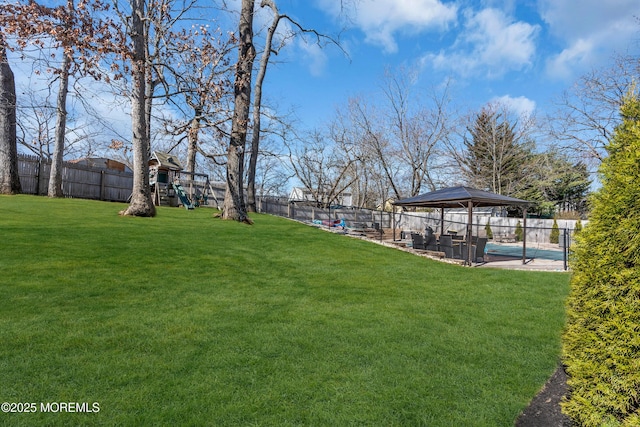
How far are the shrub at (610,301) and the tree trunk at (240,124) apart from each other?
34.0 feet

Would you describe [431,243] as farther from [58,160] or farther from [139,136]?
[58,160]

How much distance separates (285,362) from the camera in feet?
9.30

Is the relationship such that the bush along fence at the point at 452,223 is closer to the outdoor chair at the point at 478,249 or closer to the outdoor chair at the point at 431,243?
the outdoor chair at the point at 431,243

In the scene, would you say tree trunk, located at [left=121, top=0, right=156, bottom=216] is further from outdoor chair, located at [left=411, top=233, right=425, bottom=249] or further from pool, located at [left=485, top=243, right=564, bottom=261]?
pool, located at [left=485, top=243, right=564, bottom=261]

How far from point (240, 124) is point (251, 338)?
915 cm

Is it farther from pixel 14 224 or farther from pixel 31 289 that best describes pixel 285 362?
pixel 14 224

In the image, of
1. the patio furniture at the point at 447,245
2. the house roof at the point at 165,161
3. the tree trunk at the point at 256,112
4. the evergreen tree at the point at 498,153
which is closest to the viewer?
the patio furniture at the point at 447,245

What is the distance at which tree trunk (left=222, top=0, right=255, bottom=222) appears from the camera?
11430 mm

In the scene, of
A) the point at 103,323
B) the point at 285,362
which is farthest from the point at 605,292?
the point at 103,323

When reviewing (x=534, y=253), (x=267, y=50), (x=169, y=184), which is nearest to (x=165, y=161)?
(x=169, y=184)

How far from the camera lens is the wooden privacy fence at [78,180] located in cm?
1448

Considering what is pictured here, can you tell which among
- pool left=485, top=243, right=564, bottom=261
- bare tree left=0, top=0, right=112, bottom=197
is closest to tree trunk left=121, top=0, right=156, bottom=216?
bare tree left=0, top=0, right=112, bottom=197

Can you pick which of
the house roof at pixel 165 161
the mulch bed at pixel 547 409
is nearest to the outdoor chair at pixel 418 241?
the mulch bed at pixel 547 409

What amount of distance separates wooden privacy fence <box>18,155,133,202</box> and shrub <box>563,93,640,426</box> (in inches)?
730
